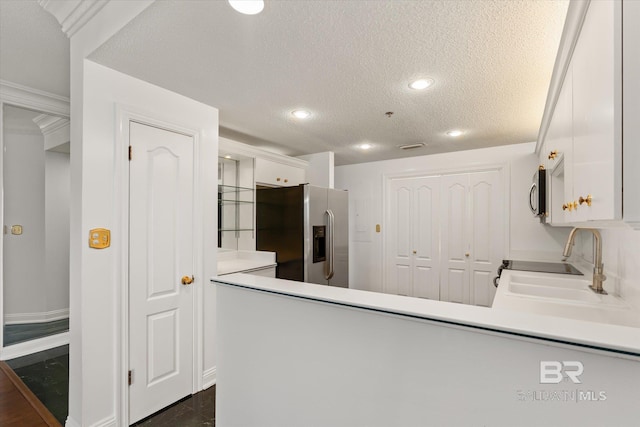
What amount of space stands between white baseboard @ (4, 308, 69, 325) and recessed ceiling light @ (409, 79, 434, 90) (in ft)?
13.0

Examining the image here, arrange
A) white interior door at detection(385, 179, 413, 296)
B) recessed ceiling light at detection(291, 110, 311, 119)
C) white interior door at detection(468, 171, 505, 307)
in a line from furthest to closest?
white interior door at detection(385, 179, 413, 296) < white interior door at detection(468, 171, 505, 307) < recessed ceiling light at detection(291, 110, 311, 119)

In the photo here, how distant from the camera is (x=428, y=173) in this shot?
4348 millimetres

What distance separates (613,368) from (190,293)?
2.25 metres

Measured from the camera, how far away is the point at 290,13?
137 centimetres

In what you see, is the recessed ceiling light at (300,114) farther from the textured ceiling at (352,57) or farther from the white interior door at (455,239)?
the white interior door at (455,239)

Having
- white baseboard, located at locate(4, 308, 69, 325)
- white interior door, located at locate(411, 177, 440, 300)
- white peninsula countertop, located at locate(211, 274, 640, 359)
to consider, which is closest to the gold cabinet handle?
white peninsula countertop, located at locate(211, 274, 640, 359)

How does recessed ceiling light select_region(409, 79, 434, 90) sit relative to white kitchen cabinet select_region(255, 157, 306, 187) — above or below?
above

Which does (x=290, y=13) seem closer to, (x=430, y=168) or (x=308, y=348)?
(x=308, y=348)

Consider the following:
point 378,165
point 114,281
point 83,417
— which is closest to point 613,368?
point 114,281

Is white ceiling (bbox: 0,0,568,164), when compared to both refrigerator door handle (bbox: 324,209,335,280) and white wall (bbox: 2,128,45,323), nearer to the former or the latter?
white wall (bbox: 2,128,45,323)

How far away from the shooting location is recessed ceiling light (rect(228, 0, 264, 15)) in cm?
129

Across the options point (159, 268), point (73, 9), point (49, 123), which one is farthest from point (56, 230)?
point (73, 9)

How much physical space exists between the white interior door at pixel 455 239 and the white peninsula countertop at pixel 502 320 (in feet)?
10.9

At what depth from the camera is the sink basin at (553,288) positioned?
1954mm
